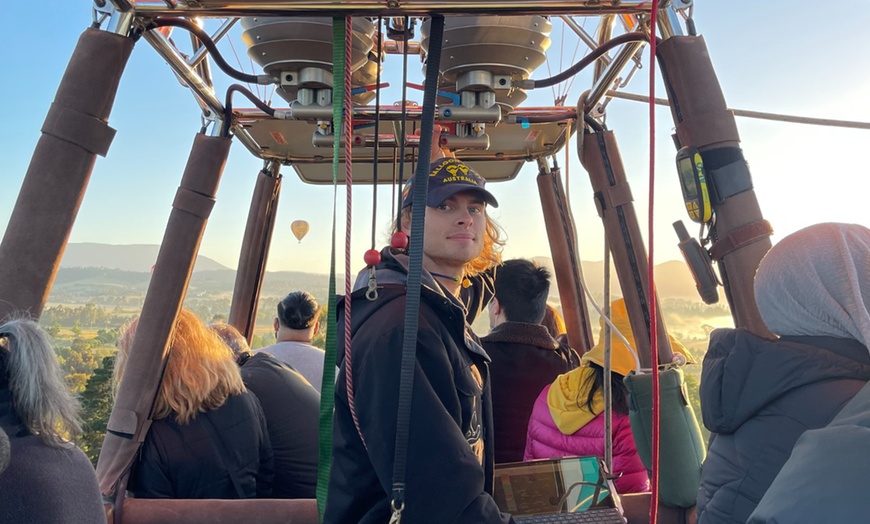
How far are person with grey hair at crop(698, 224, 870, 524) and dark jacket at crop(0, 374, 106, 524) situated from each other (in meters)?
1.29

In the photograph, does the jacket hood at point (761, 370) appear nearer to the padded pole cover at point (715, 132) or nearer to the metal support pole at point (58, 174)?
the padded pole cover at point (715, 132)

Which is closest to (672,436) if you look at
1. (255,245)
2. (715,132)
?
(715,132)

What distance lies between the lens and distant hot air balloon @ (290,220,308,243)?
9.16 meters

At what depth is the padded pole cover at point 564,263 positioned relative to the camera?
10.7ft

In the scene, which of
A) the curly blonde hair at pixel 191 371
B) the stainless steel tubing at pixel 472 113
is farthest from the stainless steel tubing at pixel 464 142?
the curly blonde hair at pixel 191 371

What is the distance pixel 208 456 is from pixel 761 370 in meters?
1.70

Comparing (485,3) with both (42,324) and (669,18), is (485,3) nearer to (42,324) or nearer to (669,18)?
(669,18)

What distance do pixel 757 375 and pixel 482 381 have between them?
58 cm

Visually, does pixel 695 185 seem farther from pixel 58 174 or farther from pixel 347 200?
pixel 58 174

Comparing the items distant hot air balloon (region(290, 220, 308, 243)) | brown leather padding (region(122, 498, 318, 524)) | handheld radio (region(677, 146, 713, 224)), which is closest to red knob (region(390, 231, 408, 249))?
handheld radio (region(677, 146, 713, 224))

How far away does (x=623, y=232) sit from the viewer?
92.0 inches

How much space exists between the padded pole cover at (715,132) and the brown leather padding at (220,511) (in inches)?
49.3

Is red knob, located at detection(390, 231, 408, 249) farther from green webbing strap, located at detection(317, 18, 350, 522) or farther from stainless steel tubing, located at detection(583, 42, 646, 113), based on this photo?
stainless steel tubing, located at detection(583, 42, 646, 113)

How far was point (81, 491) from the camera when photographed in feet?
4.87
